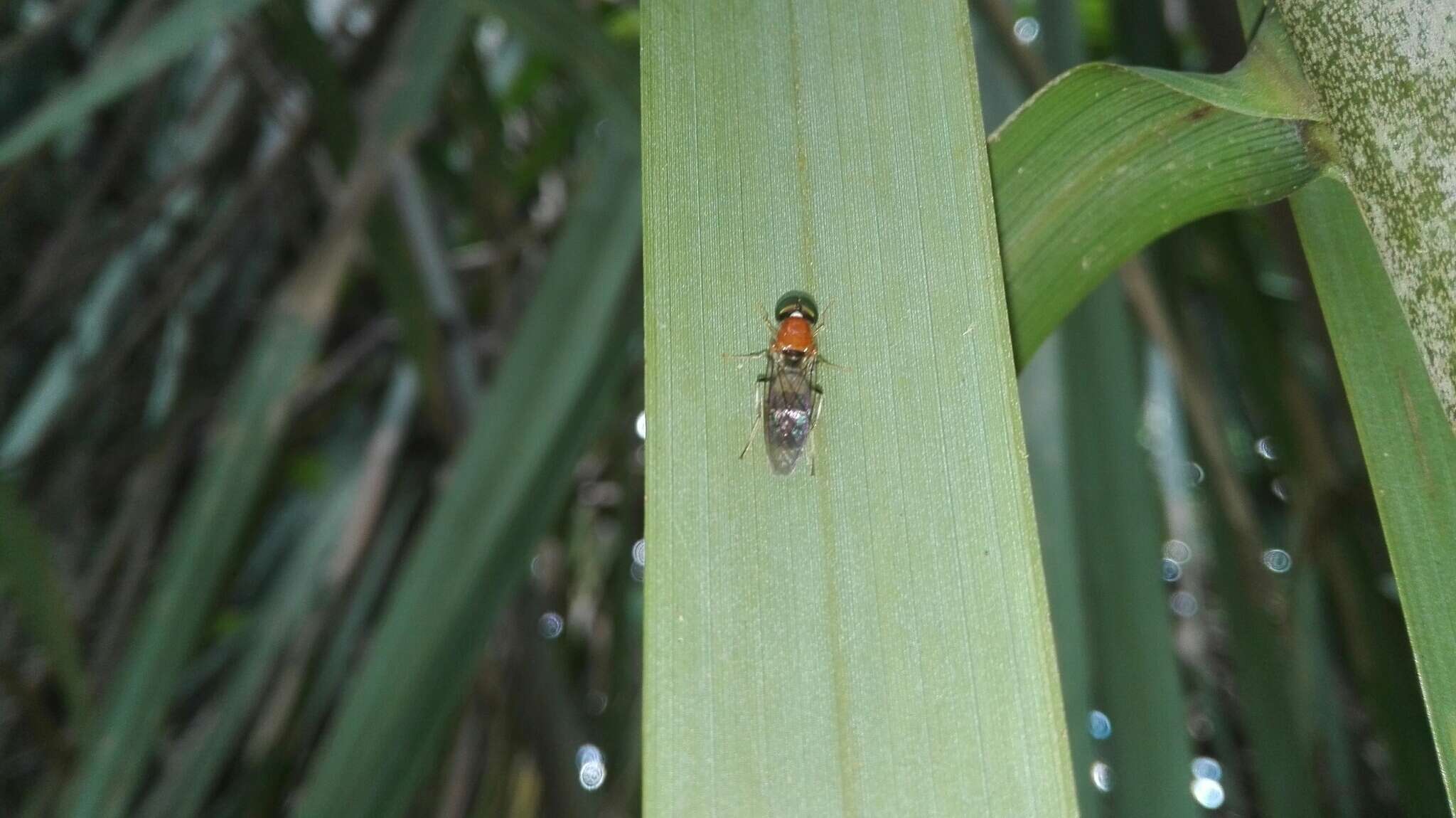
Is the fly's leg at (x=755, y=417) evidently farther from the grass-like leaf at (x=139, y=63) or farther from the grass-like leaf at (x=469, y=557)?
the grass-like leaf at (x=139, y=63)

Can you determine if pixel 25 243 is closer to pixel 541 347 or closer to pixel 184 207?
pixel 184 207

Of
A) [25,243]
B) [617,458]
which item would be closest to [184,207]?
[25,243]

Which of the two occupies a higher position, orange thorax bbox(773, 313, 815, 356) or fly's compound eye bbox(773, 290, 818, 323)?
orange thorax bbox(773, 313, 815, 356)

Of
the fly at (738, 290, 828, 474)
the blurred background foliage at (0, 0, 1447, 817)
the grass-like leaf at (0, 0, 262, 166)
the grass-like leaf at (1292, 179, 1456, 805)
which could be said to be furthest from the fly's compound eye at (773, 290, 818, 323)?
the grass-like leaf at (0, 0, 262, 166)

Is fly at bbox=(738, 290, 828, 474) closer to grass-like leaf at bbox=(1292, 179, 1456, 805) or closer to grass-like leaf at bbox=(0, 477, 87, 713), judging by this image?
grass-like leaf at bbox=(1292, 179, 1456, 805)

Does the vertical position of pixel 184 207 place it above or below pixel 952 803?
above

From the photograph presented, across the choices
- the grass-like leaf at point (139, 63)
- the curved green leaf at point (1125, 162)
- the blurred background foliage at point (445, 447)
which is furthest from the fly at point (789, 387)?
the grass-like leaf at point (139, 63)

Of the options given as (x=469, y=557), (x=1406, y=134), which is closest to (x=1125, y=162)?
(x=1406, y=134)
